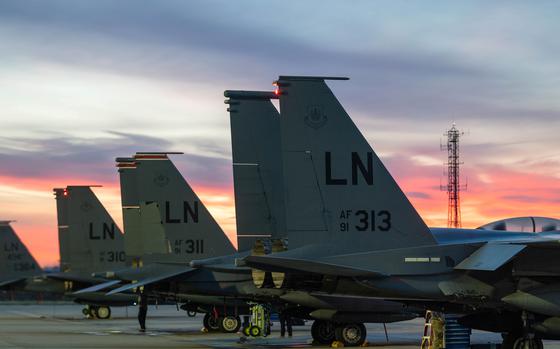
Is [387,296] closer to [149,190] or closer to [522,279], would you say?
[522,279]

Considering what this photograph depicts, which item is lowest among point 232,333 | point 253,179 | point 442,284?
point 232,333

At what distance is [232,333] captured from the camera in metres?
33.8

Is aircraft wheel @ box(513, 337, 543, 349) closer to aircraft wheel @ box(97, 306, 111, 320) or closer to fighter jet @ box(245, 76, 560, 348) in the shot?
fighter jet @ box(245, 76, 560, 348)

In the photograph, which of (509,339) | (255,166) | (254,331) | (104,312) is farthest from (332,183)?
(104,312)

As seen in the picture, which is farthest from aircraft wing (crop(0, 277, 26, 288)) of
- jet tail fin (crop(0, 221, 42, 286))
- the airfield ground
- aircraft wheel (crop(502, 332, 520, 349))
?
aircraft wheel (crop(502, 332, 520, 349))

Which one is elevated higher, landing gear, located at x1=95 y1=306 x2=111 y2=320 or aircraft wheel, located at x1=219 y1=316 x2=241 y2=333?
aircraft wheel, located at x1=219 y1=316 x2=241 y2=333

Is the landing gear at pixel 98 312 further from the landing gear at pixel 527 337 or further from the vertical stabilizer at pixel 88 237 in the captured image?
the landing gear at pixel 527 337

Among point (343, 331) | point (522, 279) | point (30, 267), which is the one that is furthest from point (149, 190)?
point (30, 267)

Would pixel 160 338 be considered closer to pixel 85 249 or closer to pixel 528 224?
pixel 528 224

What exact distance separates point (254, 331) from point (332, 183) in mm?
9765

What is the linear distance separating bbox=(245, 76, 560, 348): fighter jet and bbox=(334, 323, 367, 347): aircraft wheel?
5.22 m

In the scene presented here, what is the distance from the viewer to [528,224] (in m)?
22.8

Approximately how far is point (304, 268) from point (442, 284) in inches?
105

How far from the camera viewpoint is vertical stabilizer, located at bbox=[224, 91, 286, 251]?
1091 inches
